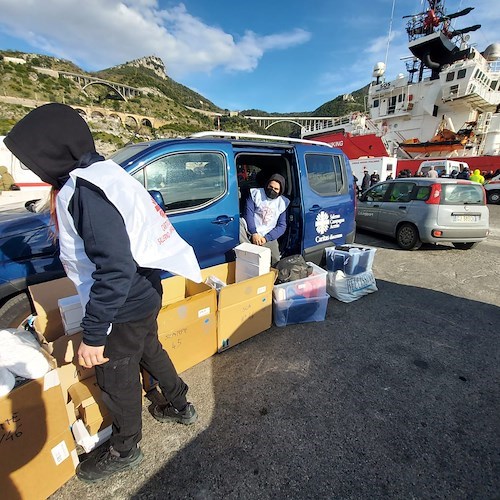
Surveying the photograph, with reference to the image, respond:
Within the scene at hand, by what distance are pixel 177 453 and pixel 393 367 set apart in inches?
74.7

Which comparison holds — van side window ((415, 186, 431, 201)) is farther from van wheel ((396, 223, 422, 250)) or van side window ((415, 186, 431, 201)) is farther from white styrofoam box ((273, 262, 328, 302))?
white styrofoam box ((273, 262, 328, 302))

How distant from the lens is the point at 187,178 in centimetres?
268

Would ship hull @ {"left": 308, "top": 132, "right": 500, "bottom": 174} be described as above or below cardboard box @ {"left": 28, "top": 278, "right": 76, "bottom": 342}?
above

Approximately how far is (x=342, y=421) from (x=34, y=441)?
71.4 inches

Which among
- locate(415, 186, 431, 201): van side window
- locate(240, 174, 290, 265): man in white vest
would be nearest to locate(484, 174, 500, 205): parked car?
locate(415, 186, 431, 201): van side window

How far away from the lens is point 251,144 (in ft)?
10.4

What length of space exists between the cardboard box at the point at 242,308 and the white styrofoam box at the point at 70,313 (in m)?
1.06

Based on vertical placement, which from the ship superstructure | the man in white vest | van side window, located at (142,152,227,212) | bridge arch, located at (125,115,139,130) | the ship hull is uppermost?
bridge arch, located at (125,115,139,130)

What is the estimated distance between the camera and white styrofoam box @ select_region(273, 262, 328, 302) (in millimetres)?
2993

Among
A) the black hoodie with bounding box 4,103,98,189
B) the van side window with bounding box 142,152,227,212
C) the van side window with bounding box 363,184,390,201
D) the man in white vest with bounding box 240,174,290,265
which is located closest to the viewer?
the black hoodie with bounding box 4,103,98,189

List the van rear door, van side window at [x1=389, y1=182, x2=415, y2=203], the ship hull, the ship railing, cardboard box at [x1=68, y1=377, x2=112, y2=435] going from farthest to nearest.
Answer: the ship railing < the ship hull < van side window at [x1=389, y1=182, x2=415, y2=203] < the van rear door < cardboard box at [x1=68, y1=377, x2=112, y2=435]

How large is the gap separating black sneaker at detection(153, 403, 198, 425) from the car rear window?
5.90 meters

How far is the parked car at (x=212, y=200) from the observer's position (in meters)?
2.18

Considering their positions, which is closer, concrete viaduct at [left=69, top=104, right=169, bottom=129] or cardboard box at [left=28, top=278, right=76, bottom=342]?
cardboard box at [left=28, top=278, right=76, bottom=342]
